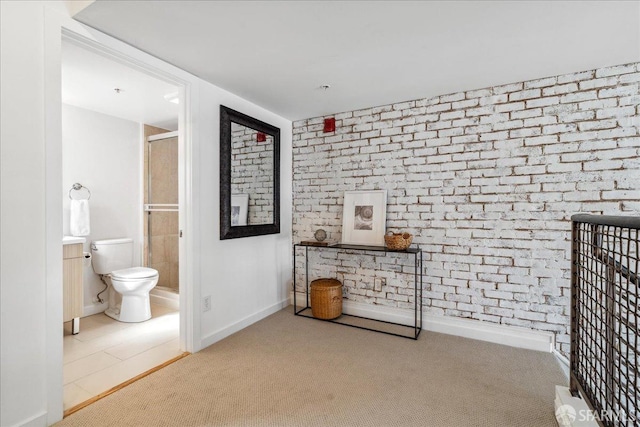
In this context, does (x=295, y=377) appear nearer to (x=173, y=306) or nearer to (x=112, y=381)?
(x=112, y=381)

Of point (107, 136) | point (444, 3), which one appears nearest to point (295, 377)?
point (444, 3)

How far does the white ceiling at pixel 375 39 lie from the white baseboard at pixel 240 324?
2.12m

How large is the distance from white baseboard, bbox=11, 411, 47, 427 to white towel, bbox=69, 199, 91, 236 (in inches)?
78.3

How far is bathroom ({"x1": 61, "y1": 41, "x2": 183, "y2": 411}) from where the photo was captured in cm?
233

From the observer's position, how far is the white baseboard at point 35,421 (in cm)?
154

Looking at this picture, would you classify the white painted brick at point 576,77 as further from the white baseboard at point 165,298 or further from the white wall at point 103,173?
the white wall at point 103,173

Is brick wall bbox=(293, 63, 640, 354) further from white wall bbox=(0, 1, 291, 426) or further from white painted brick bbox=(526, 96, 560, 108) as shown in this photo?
white wall bbox=(0, 1, 291, 426)

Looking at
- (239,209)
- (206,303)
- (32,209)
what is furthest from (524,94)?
(32,209)

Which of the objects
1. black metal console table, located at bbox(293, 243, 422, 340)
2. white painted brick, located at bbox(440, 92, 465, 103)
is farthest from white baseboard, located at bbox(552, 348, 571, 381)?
white painted brick, located at bbox(440, 92, 465, 103)

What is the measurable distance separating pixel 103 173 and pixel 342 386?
3.38 m

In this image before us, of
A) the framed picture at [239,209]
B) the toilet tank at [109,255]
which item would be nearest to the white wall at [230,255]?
the framed picture at [239,209]

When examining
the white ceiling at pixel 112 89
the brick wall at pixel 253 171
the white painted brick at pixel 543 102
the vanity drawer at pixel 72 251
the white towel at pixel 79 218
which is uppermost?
the white ceiling at pixel 112 89

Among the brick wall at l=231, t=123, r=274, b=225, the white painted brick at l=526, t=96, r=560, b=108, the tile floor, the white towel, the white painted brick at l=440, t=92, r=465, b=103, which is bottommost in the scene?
the tile floor

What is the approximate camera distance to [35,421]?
1585 millimetres
